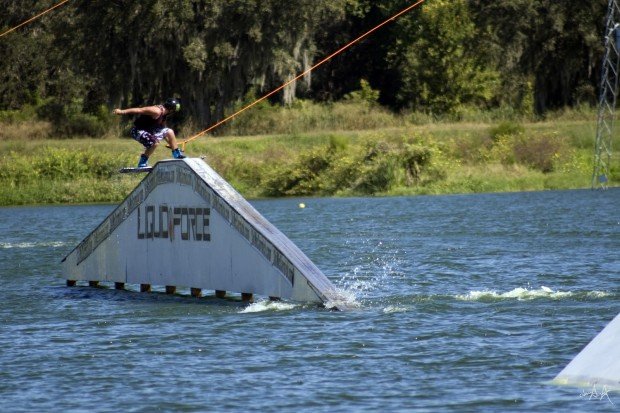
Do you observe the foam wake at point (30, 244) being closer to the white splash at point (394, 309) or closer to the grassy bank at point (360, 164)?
the white splash at point (394, 309)

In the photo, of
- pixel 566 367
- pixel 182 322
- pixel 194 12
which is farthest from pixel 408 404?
pixel 194 12

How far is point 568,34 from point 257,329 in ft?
168

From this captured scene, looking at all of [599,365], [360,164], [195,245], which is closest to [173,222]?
[195,245]

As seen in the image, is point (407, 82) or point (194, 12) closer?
point (194, 12)

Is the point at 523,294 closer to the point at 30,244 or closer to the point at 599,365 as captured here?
the point at 599,365

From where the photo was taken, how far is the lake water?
49.1 ft

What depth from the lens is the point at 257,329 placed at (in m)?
19.7

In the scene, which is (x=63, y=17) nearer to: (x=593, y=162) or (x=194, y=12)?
(x=194, y=12)

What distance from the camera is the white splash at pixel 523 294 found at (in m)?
22.3

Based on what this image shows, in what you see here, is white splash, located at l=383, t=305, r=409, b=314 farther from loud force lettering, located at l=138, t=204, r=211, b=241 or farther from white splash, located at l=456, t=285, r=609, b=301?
loud force lettering, located at l=138, t=204, r=211, b=241

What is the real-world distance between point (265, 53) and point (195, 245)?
4370cm

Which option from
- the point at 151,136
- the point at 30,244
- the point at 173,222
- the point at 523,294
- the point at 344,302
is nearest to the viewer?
the point at 344,302

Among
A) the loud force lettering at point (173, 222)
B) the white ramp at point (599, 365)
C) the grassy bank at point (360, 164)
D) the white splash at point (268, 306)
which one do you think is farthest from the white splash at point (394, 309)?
the grassy bank at point (360, 164)

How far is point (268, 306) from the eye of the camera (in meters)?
21.8
